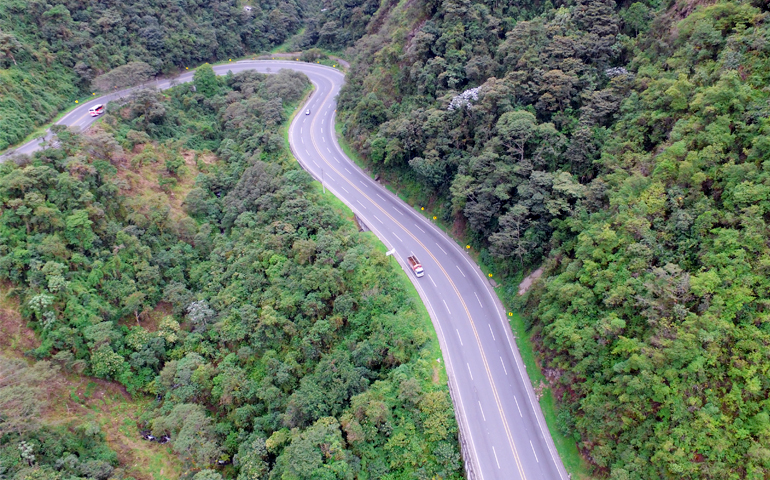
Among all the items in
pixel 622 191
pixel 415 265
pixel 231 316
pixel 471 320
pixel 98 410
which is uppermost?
pixel 622 191

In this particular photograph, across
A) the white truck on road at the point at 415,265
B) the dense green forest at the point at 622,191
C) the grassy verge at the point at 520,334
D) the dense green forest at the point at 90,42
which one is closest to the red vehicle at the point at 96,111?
the dense green forest at the point at 90,42

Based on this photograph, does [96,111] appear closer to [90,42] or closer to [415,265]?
[90,42]

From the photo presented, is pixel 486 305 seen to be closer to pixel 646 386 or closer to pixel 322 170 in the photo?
pixel 646 386

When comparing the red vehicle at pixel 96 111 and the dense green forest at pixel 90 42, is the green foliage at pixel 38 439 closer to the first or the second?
the dense green forest at pixel 90 42

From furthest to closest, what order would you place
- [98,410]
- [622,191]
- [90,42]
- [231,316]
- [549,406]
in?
[90,42]
[231,316]
[98,410]
[622,191]
[549,406]

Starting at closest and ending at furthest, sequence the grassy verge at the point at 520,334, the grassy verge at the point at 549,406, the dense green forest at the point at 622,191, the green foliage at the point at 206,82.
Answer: the dense green forest at the point at 622,191 → the grassy verge at the point at 549,406 → the grassy verge at the point at 520,334 → the green foliage at the point at 206,82

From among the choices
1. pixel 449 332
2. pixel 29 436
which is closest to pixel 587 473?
pixel 449 332

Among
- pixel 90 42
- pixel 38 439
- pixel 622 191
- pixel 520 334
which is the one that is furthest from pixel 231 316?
pixel 90 42

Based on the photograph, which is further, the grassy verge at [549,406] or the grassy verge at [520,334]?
the grassy verge at [520,334]
